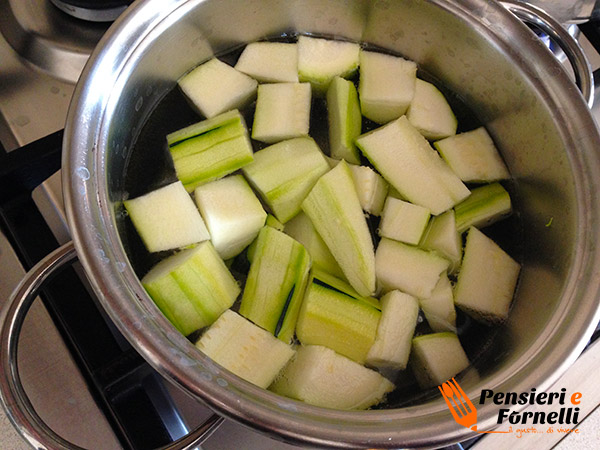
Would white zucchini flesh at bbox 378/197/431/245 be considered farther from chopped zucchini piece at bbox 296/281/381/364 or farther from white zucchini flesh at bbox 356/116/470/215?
chopped zucchini piece at bbox 296/281/381/364

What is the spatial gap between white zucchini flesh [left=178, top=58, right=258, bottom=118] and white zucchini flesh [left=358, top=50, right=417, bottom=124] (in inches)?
7.0

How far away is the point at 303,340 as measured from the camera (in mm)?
698

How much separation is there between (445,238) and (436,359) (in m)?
0.17

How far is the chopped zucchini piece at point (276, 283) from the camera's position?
27.5 inches

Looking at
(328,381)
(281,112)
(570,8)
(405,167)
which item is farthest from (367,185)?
(570,8)

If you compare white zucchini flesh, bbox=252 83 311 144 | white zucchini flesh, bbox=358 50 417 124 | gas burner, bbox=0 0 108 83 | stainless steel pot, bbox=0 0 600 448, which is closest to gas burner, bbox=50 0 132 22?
gas burner, bbox=0 0 108 83

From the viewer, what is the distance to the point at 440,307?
2.46 feet

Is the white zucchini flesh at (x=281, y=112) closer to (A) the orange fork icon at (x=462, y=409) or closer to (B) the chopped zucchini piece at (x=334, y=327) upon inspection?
(B) the chopped zucchini piece at (x=334, y=327)

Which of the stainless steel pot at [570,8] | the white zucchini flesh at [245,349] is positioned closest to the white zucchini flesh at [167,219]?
the white zucchini flesh at [245,349]

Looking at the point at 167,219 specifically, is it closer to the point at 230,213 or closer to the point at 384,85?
the point at 230,213

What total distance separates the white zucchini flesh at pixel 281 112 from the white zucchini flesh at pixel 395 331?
0.93 ft

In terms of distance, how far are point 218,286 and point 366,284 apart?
202mm

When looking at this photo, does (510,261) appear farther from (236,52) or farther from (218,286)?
(236,52)

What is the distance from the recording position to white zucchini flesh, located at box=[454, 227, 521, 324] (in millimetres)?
761
